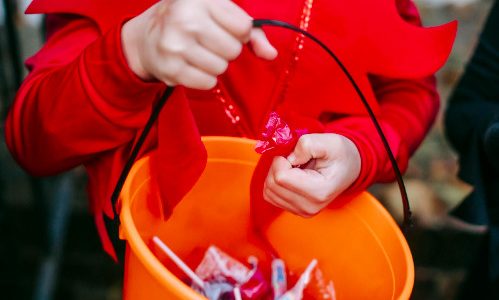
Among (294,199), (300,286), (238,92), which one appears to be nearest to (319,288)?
(300,286)

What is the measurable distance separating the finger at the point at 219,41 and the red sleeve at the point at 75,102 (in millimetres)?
108

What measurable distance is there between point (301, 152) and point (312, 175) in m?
0.03

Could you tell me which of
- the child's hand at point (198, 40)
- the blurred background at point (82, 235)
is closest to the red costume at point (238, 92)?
the child's hand at point (198, 40)

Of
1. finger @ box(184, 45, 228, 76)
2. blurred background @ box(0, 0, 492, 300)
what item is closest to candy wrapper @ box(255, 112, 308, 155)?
finger @ box(184, 45, 228, 76)

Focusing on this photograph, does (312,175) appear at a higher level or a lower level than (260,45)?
lower

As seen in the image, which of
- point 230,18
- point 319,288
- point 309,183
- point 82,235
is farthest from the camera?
point 82,235

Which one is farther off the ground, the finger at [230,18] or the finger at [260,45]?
the finger at [230,18]

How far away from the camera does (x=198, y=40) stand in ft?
1.68

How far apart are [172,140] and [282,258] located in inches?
9.3

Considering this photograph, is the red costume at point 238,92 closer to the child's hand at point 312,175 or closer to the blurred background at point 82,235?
the child's hand at point 312,175

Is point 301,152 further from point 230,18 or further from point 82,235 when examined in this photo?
point 82,235

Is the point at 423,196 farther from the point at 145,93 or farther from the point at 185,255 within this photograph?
the point at 145,93

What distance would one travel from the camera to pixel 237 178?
0.73 meters

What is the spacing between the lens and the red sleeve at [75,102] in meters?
0.60
